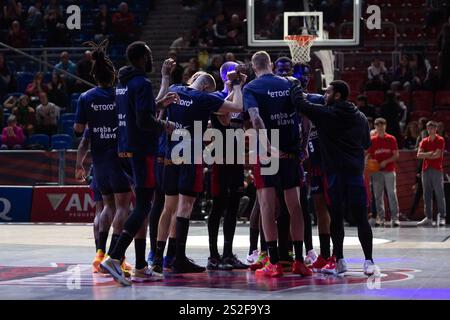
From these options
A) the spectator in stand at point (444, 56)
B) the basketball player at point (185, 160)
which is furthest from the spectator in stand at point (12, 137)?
the basketball player at point (185, 160)

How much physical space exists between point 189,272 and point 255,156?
1.44 metres

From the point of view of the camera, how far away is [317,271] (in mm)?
10773

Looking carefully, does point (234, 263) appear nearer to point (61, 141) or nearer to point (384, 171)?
point (384, 171)

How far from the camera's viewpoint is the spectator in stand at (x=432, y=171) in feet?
61.1

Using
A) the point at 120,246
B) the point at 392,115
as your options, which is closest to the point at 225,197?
the point at 120,246

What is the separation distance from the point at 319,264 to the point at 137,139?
8.66ft

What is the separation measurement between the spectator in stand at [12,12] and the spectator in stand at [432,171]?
13.0m

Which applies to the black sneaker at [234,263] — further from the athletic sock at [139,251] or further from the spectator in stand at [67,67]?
the spectator in stand at [67,67]

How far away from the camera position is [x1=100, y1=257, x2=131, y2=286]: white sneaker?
9391 millimetres

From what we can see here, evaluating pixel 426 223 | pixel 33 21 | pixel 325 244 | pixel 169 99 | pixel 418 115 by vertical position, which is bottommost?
pixel 426 223

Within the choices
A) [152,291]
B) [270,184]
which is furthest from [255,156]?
[152,291]

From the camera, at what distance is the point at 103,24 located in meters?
25.7

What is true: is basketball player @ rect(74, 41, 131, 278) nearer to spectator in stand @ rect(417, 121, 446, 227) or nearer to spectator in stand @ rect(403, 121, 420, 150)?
spectator in stand @ rect(417, 121, 446, 227)

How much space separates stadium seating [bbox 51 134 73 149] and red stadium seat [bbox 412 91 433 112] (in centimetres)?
794
